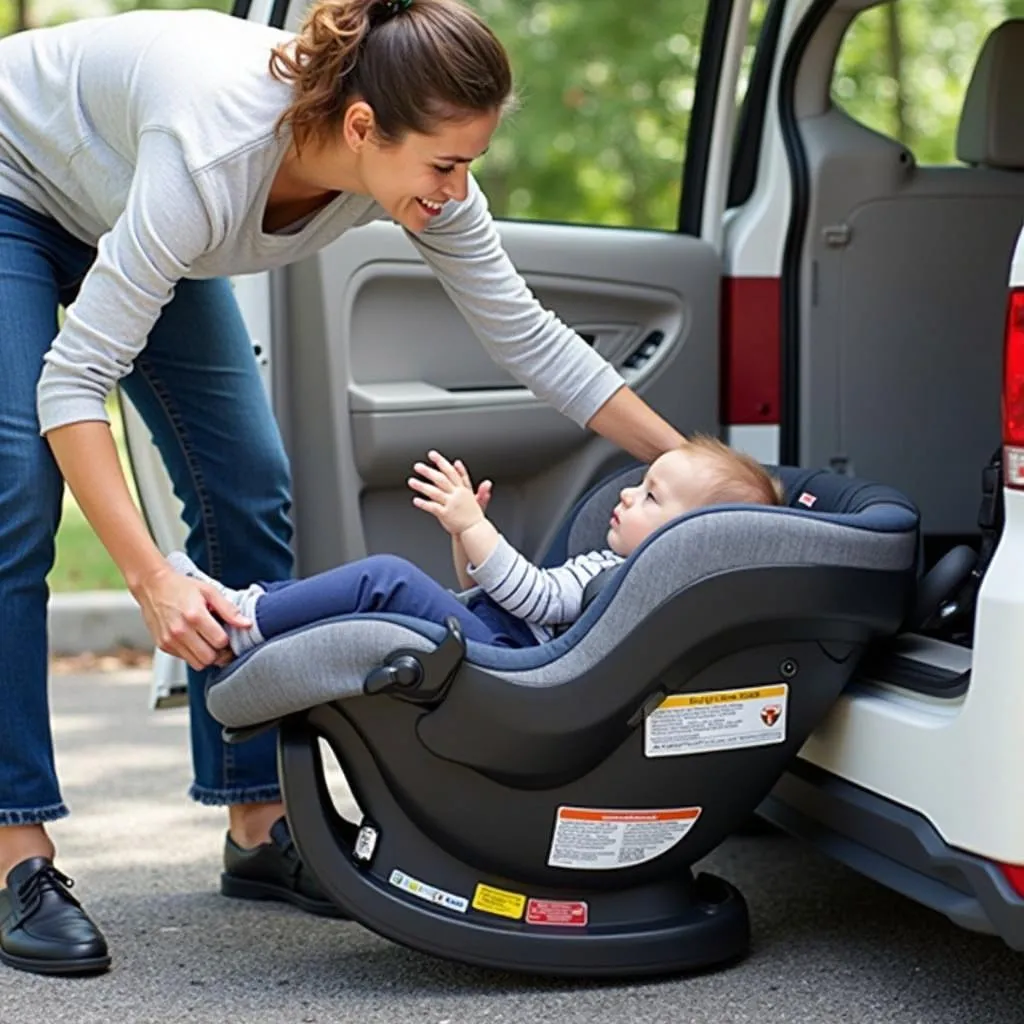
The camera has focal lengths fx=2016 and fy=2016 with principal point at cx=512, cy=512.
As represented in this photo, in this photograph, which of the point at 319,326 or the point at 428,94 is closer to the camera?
the point at 428,94

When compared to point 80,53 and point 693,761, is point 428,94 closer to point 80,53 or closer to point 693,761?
point 80,53

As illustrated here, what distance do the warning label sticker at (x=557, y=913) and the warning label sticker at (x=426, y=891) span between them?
0.10 m

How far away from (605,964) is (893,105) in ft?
29.6

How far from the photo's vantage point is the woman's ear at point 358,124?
269cm

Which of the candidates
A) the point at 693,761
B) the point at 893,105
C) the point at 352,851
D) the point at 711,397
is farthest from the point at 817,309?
the point at 893,105

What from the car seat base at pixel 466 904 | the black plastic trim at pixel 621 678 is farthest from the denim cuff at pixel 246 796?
the black plastic trim at pixel 621 678

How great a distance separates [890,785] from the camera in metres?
2.67

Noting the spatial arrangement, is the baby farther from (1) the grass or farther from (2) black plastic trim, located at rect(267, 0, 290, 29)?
(1) the grass

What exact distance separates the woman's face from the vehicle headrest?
143cm

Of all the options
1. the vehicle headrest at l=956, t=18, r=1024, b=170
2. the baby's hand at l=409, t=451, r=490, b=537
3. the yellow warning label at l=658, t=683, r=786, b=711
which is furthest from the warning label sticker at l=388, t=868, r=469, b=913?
the vehicle headrest at l=956, t=18, r=1024, b=170

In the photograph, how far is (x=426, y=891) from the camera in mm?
2807

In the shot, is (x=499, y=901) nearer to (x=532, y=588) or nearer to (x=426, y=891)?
(x=426, y=891)

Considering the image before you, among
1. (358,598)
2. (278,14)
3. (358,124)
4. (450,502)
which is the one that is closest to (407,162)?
(358,124)

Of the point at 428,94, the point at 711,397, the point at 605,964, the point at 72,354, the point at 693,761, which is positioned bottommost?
the point at 605,964
